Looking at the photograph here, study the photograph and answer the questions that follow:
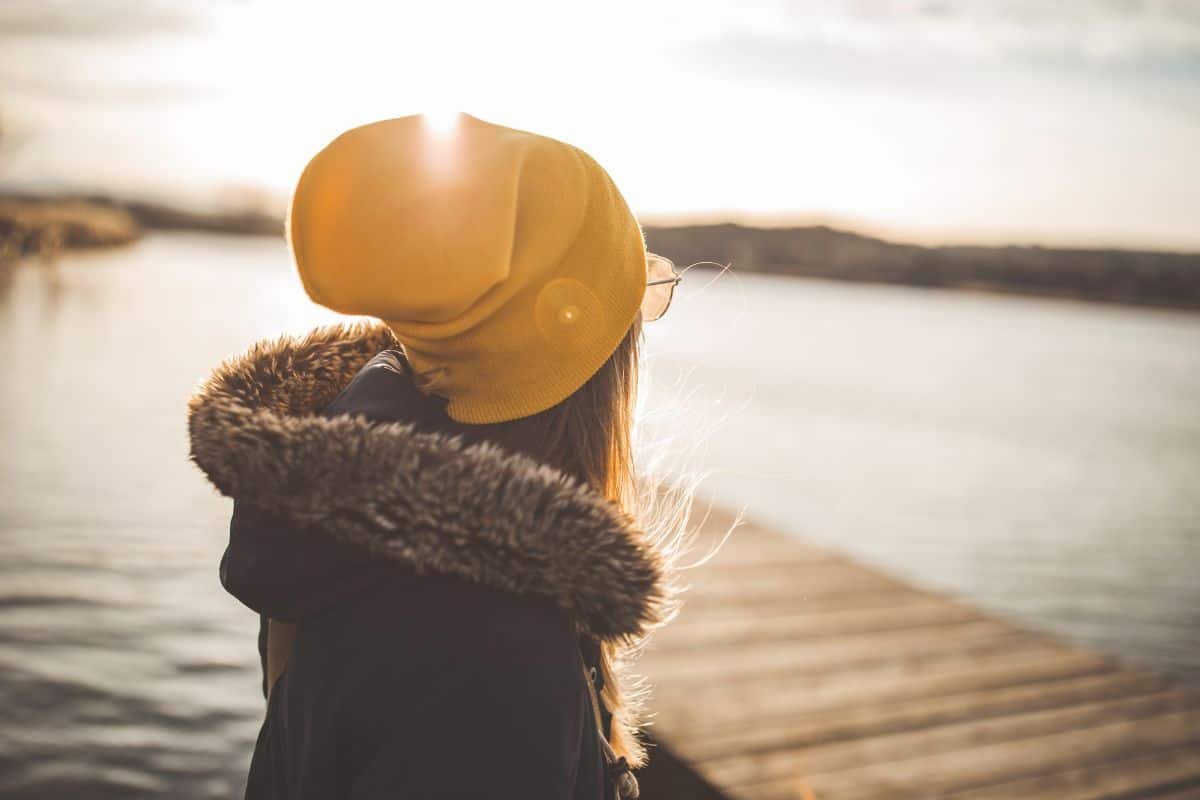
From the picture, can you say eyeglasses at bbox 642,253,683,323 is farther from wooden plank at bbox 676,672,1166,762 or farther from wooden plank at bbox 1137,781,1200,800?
wooden plank at bbox 1137,781,1200,800

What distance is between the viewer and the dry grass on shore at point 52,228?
931 inches

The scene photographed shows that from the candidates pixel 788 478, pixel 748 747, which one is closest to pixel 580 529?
pixel 748 747

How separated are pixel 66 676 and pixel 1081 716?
511 cm

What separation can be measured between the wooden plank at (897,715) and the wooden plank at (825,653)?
0.38 meters

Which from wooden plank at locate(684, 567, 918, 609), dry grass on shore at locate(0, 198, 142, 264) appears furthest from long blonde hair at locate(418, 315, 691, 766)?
dry grass on shore at locate(0, 198, 142, 264)

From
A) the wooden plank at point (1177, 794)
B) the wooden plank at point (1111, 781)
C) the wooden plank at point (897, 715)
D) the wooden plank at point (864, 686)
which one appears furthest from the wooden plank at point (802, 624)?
the wooden plank at point (1177, 794)

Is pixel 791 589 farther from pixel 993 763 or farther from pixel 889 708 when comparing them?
pixel 993 763

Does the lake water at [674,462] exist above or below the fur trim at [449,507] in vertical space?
below

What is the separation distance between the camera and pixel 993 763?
3.67 m

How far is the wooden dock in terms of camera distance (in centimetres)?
350

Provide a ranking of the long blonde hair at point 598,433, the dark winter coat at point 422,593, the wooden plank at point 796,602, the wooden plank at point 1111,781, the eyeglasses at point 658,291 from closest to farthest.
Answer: the dark winter coat at point 422,593, the long blonde hair at point 598,433, the eyeglasses at point 658,291, the wooden plank at point 1111,781, the wooden plank at point 796,602

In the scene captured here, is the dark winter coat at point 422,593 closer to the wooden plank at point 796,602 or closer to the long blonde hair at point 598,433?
the long blonde hair at point 598,433

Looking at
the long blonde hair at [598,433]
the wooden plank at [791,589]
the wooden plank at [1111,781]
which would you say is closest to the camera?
the long blonde hair at [598,433]

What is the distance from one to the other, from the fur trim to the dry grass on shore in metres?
25.1
